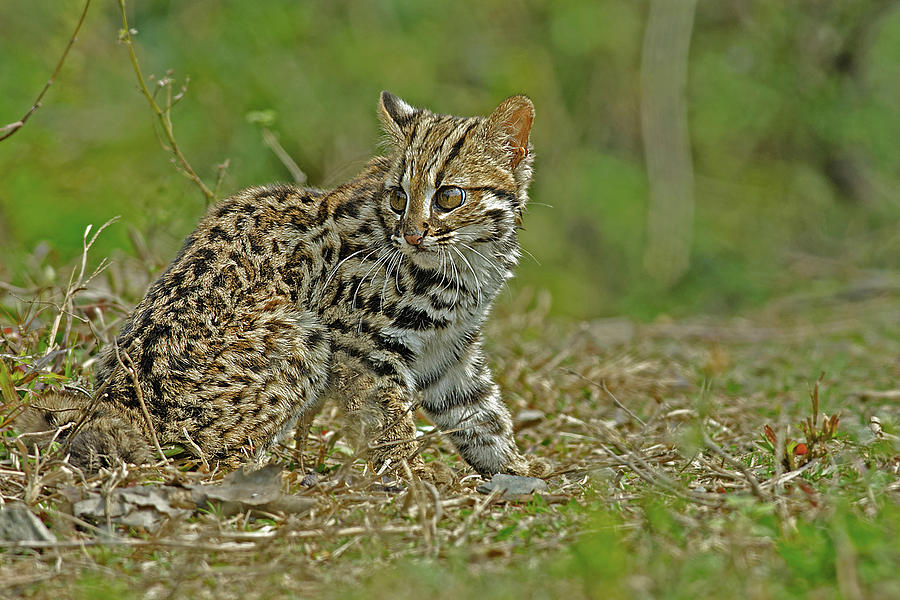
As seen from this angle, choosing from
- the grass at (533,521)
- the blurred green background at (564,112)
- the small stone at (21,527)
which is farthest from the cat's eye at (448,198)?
the blurred green background at (564,112)

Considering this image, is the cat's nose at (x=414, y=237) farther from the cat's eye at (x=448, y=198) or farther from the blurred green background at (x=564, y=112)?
the blurred green background at (x=564, y=112)

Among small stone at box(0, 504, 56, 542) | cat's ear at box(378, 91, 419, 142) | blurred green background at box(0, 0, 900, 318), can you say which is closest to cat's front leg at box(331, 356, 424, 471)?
cat's ear at box(378, 91, 419, 142)

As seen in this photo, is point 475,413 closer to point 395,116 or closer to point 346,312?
point 346,312

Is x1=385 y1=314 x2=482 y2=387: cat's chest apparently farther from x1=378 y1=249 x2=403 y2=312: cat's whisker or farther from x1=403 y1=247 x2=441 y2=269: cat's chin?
x1=403 y1=247 x2=441 y2=269: cat's chin

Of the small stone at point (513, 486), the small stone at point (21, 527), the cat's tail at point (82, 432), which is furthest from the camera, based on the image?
the small stone at point (513, 486)

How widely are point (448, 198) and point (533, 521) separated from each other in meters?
1.95

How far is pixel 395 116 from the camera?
564 centimetres

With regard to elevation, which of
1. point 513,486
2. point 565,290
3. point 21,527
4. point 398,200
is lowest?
point 21,527

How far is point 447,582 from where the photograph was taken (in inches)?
122

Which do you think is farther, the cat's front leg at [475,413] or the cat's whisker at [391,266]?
the cat's front leg at [475,413]

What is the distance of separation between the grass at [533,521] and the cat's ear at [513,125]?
156 centimetres

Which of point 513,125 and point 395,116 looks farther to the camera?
point 395,116

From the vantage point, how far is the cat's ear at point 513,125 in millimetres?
5336

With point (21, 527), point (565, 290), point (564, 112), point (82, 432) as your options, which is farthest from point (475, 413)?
point (564, 112)
